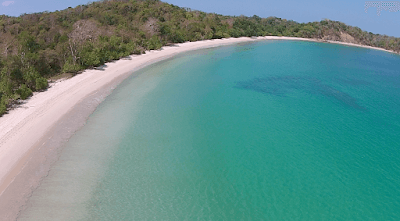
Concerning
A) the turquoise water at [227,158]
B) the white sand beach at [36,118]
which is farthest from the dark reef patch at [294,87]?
the white sand beach at [36,118]

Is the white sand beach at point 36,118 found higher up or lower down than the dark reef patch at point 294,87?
lower down

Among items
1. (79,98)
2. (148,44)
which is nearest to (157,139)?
(79,98)

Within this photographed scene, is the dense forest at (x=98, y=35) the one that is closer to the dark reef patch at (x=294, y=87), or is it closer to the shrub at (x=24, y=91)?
the shrub at (x=24, y=91)

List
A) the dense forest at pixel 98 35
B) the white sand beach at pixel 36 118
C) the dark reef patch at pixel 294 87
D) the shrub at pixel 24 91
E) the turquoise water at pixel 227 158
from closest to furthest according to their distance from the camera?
the turquoise water at pixel 227 158 → the white sand beach at pixel 36 118 → the shrub at pixel 24 91 → the dense forest at pixel 98 35 → the dark reef patch at pixel 294 87

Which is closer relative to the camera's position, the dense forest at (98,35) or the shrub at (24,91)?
the shrub at (24,91)

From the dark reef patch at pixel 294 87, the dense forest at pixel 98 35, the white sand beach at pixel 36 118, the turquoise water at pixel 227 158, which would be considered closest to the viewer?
the turquoise water at pixel 227 158

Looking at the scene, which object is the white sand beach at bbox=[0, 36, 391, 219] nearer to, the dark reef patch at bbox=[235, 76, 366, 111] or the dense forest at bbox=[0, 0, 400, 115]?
the dense forest at bbox=[0, 0, 400, 115]

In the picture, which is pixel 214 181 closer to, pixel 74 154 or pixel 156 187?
pixel 156 187
